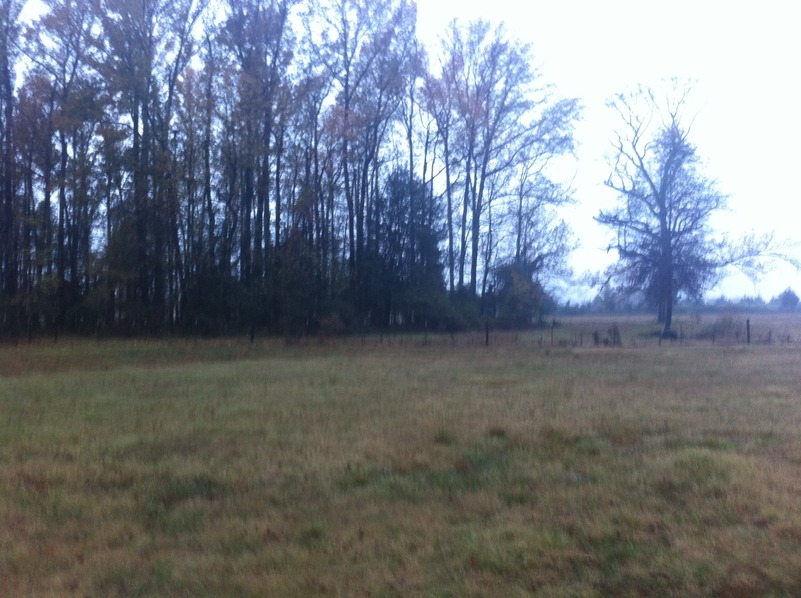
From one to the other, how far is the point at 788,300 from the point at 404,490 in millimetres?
68584

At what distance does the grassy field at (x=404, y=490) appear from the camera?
6.31 meters

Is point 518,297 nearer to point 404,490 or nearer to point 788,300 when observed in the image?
point 788,300

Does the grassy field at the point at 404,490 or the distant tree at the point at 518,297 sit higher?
the distant tree at the point at 518,297

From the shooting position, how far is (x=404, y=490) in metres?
8.75

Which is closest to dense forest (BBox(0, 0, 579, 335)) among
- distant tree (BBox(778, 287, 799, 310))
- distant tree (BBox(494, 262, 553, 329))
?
distant tree (BBox(494, 262, 553, 329))

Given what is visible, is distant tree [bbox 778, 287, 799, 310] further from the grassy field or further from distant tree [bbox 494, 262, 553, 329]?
the grassy field

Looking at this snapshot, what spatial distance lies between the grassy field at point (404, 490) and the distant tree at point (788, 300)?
56.1 m

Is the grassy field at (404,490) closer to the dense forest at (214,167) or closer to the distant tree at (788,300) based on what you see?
the dense forest at (214,167)

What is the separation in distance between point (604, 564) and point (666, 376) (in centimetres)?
1445

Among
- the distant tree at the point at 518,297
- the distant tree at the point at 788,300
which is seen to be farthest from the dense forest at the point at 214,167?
the distant tree at the point at 788,300

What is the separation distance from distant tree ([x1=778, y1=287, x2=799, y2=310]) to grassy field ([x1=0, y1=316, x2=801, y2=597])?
56121 mm

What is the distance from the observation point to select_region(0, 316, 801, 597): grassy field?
631cm

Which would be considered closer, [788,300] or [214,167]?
[214,167]

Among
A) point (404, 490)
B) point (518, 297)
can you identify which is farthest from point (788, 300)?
point (404, 490)
